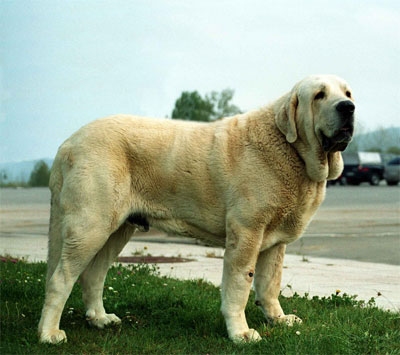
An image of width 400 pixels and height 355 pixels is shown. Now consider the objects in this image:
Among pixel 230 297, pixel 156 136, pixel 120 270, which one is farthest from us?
pixel 120 270

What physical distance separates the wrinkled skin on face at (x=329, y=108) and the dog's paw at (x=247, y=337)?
58.5 inches

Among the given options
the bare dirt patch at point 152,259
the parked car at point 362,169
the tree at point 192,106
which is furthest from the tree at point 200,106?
the bare dirt patch at point 152,259

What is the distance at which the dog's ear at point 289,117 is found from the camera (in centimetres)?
452

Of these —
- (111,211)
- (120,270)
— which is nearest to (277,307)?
(111,211)

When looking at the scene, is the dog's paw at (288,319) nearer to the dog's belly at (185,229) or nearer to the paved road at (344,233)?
the dog's belly at (185,229)

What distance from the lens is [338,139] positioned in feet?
14.1

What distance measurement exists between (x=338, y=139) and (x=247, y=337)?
5.28 feet

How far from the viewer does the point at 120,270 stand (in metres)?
7.34

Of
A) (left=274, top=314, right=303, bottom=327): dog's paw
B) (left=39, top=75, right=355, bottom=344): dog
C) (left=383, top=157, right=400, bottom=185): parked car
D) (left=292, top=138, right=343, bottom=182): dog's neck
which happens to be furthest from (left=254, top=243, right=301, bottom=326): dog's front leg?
(left=383, top=157, right=400, bottom=185): parked car

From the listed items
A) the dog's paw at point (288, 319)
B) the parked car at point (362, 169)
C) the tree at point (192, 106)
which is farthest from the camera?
the tree at point (192, 106)

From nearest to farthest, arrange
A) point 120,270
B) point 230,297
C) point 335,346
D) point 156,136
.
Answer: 1. point 335,346
2. point 230,297
3. point 156,136
4. point 120,270

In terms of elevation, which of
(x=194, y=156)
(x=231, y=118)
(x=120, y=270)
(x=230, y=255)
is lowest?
(x=120, y=270)

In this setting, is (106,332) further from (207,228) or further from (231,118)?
(231,118)

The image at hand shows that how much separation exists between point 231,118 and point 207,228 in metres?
0.97
